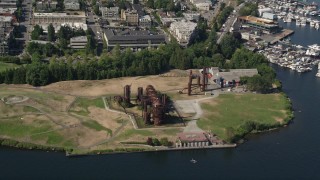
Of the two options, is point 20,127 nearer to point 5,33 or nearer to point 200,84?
point 200,84

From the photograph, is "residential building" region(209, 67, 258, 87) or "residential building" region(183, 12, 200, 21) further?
"residential building" region(183, 12, 200, 21)

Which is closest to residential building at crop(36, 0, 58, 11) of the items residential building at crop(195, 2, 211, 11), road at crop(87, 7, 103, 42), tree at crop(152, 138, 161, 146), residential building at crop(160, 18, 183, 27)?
road at crop(87, 7, 103, 42)

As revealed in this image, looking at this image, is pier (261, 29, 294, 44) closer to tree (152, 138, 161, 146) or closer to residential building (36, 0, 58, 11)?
residential building (36, 0, 58, 11)

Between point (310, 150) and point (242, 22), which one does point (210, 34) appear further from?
point (310, 150)

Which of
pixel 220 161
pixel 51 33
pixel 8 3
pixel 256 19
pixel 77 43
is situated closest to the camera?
pixel 220 161

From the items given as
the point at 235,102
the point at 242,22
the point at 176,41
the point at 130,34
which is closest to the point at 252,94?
the point at 235,102

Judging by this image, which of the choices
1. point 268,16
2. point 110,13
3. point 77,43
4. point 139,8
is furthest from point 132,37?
point 268,16
